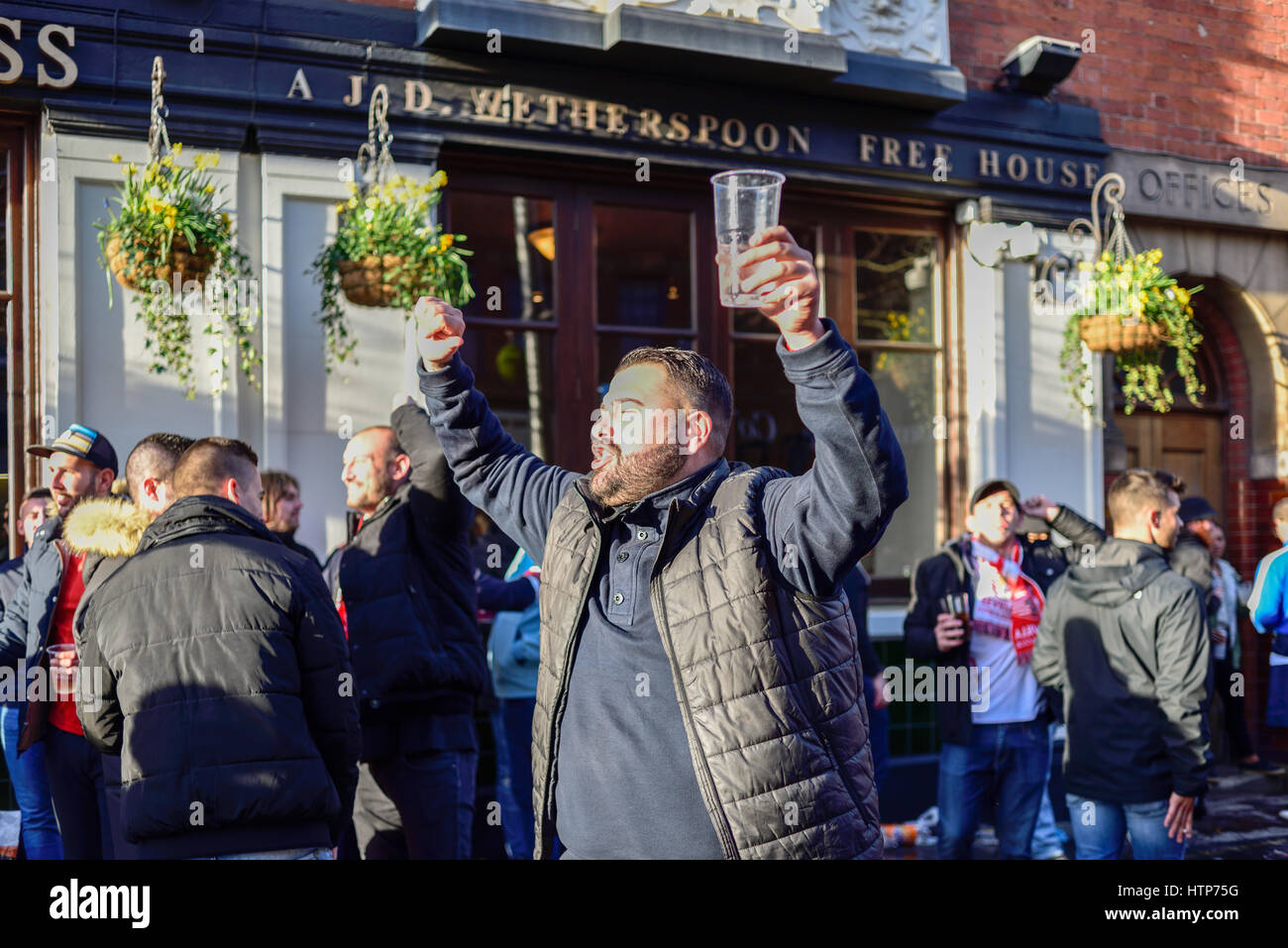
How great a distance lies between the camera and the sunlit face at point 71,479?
4.88 meters

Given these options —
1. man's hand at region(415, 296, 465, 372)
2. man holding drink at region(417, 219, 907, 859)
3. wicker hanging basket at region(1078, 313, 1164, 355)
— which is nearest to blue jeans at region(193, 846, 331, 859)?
man holding drink at region(417, 219, 907, 859)

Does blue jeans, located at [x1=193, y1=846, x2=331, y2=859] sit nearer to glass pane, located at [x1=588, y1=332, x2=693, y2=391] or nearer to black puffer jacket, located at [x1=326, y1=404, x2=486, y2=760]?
black puffer jacket, located at [x1=326, y1=404, x2=486, y2=760]

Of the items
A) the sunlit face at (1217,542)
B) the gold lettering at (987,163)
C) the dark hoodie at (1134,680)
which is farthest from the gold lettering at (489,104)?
the sunlit face at (1217,542)

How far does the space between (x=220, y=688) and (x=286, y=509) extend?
2560 millimetres

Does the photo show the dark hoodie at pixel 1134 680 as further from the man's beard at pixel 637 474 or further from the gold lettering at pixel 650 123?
the gold lettering at pixel 650 123

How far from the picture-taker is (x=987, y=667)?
215 inches

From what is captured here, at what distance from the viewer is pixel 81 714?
3205 millimetres

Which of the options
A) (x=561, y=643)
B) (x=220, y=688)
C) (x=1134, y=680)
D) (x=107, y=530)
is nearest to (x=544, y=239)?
(x=107, y=530)

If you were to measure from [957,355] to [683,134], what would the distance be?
2.45m

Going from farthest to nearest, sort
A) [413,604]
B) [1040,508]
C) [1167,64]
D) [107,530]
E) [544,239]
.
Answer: [1167,64] < [544,239] < [1040,508] < [413,604] < [107,530]

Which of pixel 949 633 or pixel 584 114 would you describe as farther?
pixel 584 114

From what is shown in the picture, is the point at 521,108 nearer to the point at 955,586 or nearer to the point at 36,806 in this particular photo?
the point at 955,586
